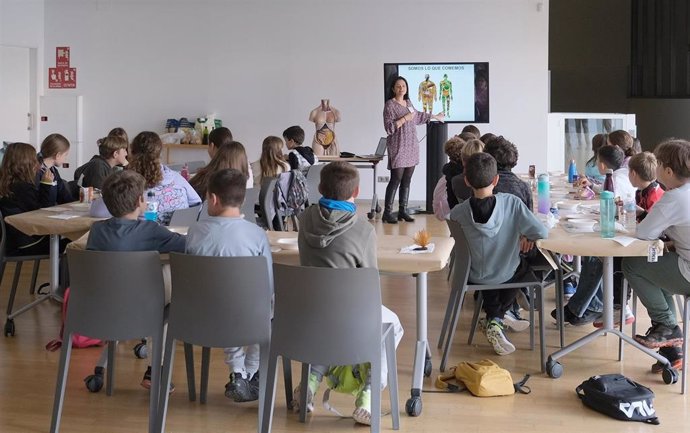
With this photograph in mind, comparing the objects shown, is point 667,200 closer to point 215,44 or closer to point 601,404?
point 601,404

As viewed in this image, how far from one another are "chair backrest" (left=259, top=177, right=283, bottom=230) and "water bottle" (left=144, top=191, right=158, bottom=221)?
1.66 m

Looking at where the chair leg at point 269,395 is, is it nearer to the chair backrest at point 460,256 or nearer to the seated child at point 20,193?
the chair backrest at point 460,256

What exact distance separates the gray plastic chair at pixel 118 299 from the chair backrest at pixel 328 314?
56cm

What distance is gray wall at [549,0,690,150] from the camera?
14.1m

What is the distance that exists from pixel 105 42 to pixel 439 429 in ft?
32.9

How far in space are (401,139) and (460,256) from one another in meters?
5.57

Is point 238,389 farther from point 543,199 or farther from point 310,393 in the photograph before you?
point 543,199

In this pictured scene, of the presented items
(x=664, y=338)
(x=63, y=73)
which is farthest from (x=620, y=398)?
(x=63, y=73)

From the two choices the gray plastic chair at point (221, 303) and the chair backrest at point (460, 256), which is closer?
the gray plastic chair at point (221, 303)

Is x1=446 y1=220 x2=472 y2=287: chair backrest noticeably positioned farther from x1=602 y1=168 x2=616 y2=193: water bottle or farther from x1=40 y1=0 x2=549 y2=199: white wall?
x1=40 y1=0 x2=549 y2=199: white wall

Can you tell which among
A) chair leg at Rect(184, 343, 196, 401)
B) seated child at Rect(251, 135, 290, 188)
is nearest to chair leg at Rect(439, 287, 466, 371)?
chair leg at Rect(184, 343, 196, 401)

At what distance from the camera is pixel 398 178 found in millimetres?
10008

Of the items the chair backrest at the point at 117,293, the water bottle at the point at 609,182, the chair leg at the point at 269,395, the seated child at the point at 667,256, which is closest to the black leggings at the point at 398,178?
the water bottle at the point at 609,182

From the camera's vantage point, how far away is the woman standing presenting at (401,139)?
31.8 ft
